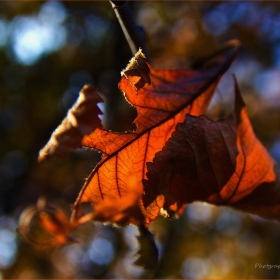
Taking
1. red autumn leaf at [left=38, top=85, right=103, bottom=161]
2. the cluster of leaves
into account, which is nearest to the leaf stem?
the cluster of leaves

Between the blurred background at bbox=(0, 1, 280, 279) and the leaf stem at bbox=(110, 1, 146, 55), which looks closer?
the leaf stem at bbox=(110, 1, 146, 55)

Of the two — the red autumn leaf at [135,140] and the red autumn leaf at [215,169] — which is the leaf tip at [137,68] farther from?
the red autumn leaf at [215,169]

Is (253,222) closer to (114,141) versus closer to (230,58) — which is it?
(230,58)

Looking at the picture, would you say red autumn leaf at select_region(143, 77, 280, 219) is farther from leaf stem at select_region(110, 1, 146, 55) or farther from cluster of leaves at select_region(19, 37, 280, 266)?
leaf stem at select_region(110, 1, 146, 55)

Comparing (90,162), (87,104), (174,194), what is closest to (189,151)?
(174,194)

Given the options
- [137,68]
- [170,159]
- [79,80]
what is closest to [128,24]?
[137,68]
